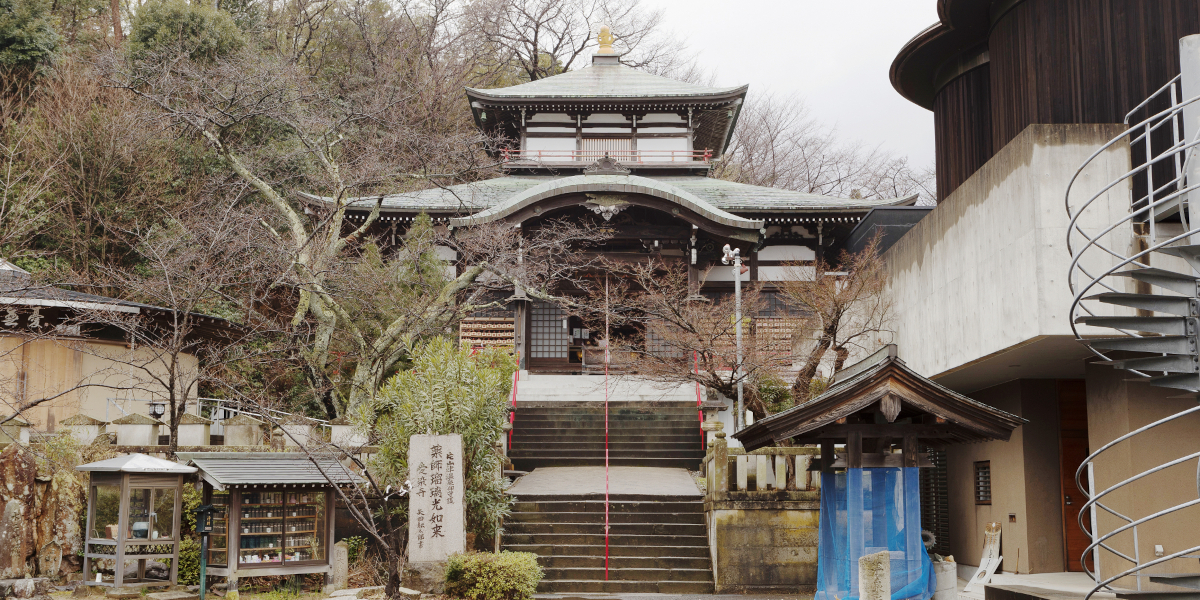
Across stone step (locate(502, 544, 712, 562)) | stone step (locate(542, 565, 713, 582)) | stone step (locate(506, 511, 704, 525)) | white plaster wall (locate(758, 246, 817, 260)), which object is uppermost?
white plaster wall (locate(758, 246, 817, 260))

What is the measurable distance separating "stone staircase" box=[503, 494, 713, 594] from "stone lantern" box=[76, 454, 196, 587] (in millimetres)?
4690

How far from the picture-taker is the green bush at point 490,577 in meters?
11.6

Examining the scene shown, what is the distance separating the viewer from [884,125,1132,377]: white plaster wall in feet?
33.6

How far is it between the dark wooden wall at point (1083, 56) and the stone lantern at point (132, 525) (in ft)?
39.6

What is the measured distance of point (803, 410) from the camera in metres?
9.08

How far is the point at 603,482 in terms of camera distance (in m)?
16.4

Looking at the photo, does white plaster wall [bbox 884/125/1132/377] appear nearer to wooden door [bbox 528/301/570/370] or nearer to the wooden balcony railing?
wooden door [bbox 528/301/570/370]

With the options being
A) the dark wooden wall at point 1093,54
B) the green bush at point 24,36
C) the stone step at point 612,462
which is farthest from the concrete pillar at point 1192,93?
the green bush at point 24,36

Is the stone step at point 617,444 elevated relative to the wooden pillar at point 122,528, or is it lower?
elevated

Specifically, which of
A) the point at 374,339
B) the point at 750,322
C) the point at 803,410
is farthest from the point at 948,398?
the point at 374,339

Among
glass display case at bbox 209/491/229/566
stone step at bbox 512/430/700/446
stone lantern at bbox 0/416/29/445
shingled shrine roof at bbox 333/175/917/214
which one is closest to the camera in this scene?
glass display case at bbox 209/491/229/566

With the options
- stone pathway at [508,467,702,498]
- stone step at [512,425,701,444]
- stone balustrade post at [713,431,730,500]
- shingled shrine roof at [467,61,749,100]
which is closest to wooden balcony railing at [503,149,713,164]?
shingled shrine roof at [467,61,749,100]

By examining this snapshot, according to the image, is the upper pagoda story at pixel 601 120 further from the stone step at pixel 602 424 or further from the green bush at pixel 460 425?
the green bush at pixel 460 425

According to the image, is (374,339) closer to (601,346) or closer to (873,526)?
(601,346)
